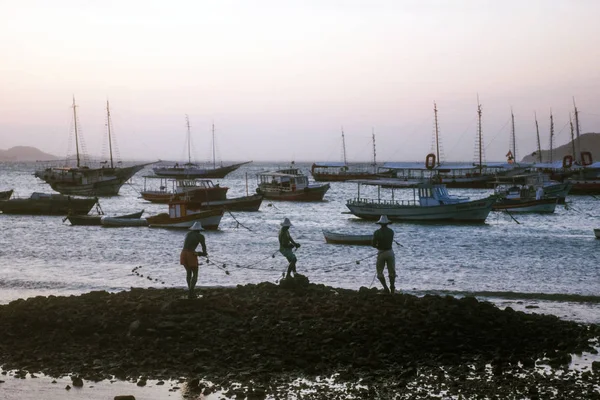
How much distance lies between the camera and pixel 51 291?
75.4ft

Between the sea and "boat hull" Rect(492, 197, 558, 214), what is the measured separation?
153 inches

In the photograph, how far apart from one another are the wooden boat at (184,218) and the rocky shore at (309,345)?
28.0 meters

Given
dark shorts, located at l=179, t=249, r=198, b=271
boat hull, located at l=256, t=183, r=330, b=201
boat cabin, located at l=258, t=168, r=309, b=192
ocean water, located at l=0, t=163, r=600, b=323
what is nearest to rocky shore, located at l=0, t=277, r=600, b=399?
dark shorts, located at l=179, t=249, r=198, b=271

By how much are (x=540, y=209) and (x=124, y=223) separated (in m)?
33.8

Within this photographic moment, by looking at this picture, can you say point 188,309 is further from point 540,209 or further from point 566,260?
point 540,209

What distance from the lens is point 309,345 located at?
1429cm

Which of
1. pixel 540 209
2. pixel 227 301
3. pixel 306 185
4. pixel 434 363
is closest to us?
pixel 434 363

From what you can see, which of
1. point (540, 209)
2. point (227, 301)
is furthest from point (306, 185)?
point (227, 301)

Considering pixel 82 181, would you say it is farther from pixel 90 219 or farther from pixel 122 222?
pixel 122 222

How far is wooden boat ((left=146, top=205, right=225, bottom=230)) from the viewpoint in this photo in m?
45.8

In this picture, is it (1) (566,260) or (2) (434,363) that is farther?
(1) (566,260)

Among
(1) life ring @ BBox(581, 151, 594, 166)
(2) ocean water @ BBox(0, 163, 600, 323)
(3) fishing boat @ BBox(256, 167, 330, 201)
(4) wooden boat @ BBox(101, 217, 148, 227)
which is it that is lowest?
(2) ocean water @ BBox(0, 163, 600, 323)

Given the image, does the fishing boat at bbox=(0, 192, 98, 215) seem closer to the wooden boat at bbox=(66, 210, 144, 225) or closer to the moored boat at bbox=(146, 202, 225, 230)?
the wooden boat at bbox=(66, 210, 144, 225)

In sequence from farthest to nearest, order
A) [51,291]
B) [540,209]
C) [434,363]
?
[540,209] < [51,291] < [434,363]
